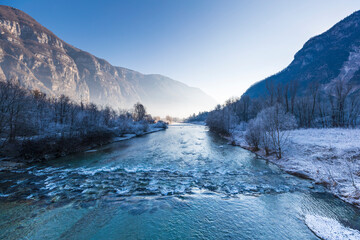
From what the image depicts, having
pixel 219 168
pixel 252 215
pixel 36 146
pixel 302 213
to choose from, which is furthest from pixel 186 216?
pixel 36 146

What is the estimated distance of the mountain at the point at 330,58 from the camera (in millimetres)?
111600

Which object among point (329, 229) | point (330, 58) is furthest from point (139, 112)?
point (330, 58)

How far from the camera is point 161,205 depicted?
1050 cm

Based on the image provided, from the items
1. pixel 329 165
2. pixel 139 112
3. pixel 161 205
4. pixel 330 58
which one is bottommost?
pixel 161 205

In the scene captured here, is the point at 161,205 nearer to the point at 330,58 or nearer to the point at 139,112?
the point at 139,112

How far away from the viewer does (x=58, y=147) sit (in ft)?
80.8

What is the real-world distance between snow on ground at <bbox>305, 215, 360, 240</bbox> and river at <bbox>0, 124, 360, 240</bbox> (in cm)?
40

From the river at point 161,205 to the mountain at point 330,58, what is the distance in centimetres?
11151

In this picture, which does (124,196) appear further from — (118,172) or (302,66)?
(302,66)

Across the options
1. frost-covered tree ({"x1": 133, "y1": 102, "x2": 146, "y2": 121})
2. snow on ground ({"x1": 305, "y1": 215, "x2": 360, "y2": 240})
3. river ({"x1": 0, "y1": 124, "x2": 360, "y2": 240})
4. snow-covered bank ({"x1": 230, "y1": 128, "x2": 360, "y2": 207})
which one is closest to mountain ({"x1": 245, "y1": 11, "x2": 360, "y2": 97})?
frost-covered tree ({"x1": 133, "y1": 102, "x2": 146, "y2": 121})

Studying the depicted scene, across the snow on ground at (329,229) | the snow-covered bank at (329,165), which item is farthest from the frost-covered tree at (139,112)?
the snow on ground at (329,229)

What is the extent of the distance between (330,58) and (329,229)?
190m

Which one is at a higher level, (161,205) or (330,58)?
(330,58)

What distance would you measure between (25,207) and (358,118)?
212ft
